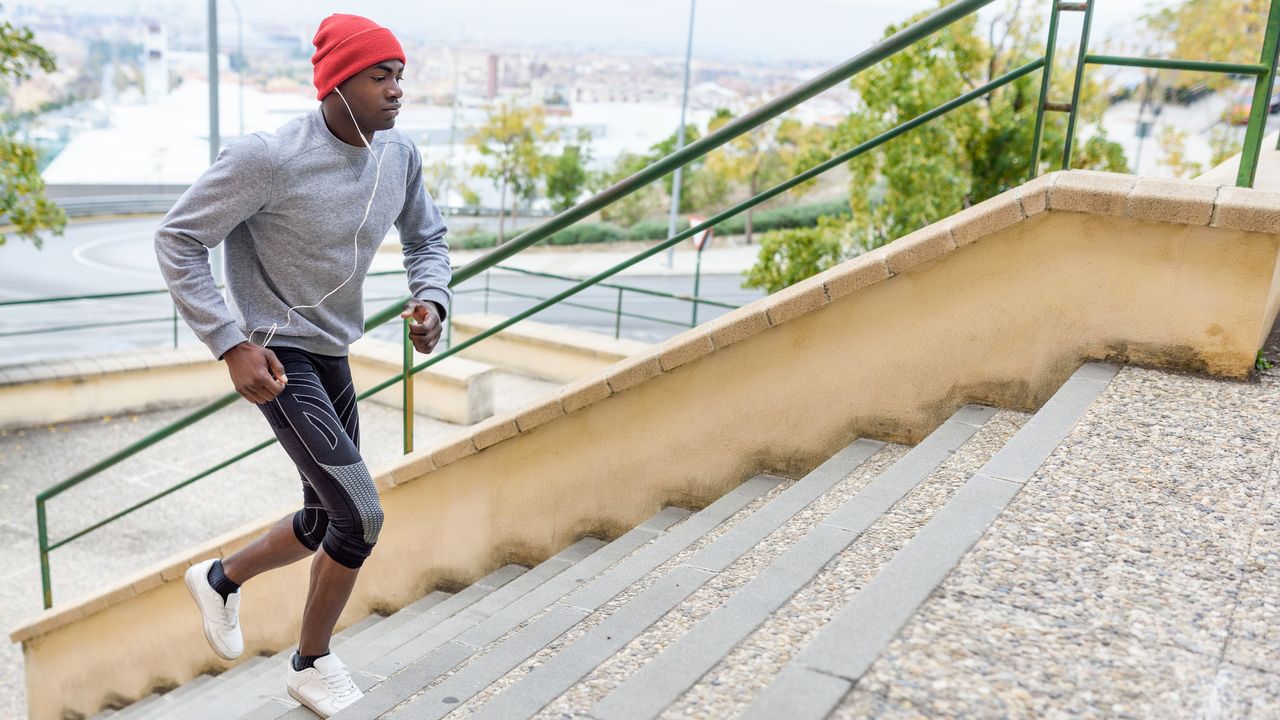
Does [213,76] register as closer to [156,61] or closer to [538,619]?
[538,619]

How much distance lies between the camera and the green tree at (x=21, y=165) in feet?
29.1

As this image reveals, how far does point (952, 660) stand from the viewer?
1.92m

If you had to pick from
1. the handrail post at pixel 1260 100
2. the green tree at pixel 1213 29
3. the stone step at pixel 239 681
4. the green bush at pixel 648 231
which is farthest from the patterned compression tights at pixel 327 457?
the green bush at pixel 648 231

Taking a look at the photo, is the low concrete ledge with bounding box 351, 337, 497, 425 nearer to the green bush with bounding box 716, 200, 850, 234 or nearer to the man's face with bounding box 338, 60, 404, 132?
the man's face with bounding box 338, 60, 404, 132

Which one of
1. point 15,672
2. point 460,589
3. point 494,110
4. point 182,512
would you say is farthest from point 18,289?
point 460,589

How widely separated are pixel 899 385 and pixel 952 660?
1834mm

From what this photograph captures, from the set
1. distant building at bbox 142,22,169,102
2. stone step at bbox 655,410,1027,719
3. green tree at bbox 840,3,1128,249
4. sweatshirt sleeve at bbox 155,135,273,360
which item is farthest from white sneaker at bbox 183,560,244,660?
distant building at bbox 142,22,169,102

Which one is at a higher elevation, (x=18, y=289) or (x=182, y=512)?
(x=182, y=512)

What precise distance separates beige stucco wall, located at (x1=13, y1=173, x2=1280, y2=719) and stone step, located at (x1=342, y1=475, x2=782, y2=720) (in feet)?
1.08

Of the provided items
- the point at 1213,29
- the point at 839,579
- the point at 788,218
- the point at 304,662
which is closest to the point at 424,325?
the point at 304,662

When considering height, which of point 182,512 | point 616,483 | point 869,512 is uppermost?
point 869,512

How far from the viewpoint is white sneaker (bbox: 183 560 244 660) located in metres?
3.19

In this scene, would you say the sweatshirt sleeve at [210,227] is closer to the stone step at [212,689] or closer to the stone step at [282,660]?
the stone step at [282,660]

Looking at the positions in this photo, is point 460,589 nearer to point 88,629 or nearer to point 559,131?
point 88,629
